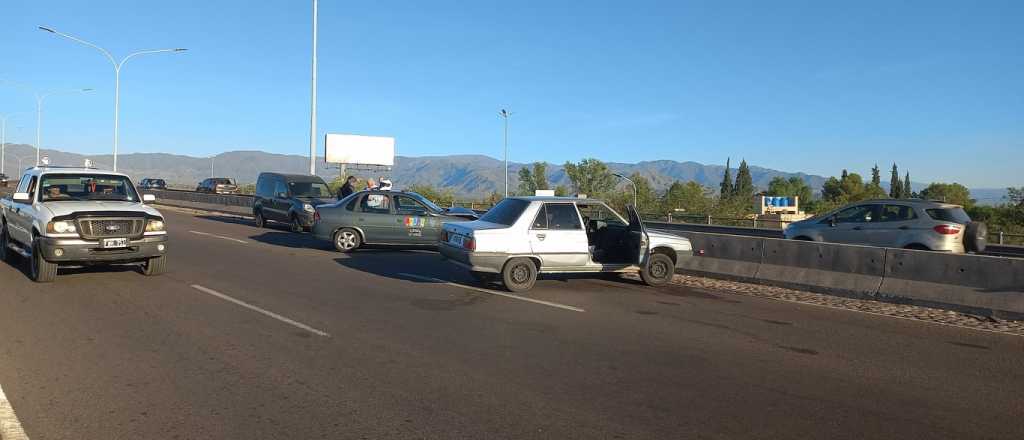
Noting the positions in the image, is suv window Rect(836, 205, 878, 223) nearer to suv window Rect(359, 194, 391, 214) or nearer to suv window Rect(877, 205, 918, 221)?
suv window Rect(877, 205, 918, 221)

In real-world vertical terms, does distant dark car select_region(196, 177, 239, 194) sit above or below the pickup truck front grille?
above

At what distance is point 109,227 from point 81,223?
0.38 metres

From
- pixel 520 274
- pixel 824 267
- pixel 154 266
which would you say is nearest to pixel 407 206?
pixel 154 266

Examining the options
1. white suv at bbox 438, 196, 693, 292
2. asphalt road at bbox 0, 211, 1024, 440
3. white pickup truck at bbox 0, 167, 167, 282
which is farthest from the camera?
white suv at bbox 438, 196, 693, 292

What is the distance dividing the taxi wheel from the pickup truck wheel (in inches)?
304

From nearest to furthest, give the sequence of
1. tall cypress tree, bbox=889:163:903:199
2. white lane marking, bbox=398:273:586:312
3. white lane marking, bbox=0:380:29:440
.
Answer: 1. white lane marking, bbox=0:380:29:440
2. white lane marking, bbox=398:273:586:312
3. tall cypress tree, bbox=889:163:903:199

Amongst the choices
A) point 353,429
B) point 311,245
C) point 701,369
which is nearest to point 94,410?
point 353,429

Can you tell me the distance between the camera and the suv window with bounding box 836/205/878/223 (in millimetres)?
16609

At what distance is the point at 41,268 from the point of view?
36.7ft

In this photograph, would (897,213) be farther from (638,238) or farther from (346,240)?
(346,240)

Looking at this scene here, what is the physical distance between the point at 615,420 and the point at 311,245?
608 inches

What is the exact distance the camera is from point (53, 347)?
7.39 meters

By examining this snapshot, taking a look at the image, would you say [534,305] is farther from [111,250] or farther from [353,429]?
[111,250]

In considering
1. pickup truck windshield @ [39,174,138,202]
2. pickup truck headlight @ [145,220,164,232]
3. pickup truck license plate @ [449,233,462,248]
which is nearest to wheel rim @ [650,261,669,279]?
pickup truck license plate @ [449,233,462,248]
